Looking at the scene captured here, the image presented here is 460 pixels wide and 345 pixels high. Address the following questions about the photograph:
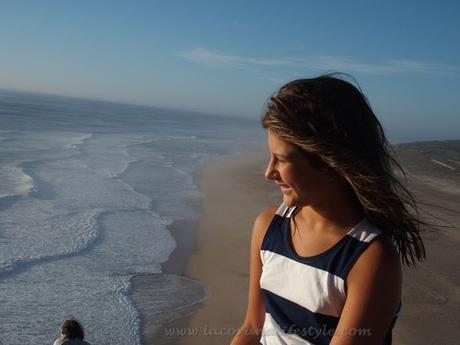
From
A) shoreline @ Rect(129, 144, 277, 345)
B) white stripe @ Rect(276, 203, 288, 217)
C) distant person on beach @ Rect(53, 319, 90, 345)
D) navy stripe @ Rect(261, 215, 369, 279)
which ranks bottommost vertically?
shoreline @ Rect(129, 144, 277, 345)

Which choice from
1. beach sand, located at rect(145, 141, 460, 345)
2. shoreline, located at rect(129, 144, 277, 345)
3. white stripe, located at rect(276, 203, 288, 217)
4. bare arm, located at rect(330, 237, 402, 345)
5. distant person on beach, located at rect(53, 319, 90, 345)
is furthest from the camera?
beach sand, located at rect(145, 141, 460, 345)

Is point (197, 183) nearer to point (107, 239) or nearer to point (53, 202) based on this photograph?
point (53, 202)

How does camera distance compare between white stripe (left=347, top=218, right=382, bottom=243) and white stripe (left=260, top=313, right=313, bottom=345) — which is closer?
white stripe (left=347, top=218, right=382, bottom=243)

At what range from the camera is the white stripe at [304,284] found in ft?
4.78

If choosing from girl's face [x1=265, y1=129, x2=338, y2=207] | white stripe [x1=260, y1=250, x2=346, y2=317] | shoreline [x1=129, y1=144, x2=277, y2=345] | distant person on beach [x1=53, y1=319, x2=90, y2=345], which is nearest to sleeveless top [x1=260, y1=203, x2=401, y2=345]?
white stripe [x1=260, y1=250, x2=346, y2=317]

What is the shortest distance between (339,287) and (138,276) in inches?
278

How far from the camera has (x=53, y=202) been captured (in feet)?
42.1

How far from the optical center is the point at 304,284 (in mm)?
1514

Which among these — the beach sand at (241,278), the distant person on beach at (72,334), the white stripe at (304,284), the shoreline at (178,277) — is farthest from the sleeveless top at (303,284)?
the shoreline at (178,277)

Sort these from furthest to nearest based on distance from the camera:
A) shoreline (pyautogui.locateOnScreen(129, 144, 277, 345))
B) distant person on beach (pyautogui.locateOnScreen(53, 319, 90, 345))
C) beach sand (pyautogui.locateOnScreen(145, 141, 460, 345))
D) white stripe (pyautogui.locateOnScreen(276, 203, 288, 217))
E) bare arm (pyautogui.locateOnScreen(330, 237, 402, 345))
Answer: beach sand (pyautogui.locateOnScreen(145, 141, 460, 345)) → shoreline (pyautogui.locateOnScreen(129, 144, 277, 345)) → distant person on beach (pyautogui.locateOnScreen(53, 319, 90, 345)) → white stripe (pyautogui.locateOnScreen(276, 203, 288, 217)) → bare arm (pyautogui.locateOnScreen(330, 237, 402, 345))

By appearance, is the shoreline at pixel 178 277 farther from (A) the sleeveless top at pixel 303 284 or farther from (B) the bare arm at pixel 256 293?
(A) the sleeveless top at pixel 303 284

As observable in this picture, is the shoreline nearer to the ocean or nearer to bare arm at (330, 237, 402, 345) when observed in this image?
the ocean

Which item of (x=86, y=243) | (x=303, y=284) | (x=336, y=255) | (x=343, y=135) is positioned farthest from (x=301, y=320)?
(x=86, y=243)

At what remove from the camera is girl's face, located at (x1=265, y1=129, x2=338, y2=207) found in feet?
5.02
